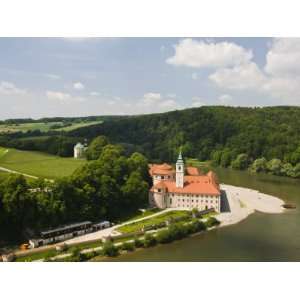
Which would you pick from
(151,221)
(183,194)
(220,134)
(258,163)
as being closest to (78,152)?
(183,194)

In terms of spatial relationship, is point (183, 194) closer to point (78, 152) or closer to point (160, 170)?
point (160, 170)

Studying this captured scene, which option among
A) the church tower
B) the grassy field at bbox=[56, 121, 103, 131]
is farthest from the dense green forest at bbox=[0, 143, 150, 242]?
the grassy field at bbox=[56, 121, 103, 131]

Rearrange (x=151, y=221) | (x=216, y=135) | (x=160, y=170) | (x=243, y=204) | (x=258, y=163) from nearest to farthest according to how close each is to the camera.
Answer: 1. (x=151, y=221)
2. (x=243, y=204)
3. (x=160, y=170)
4. (x=258, y=163)
5. (x=216, y=135)

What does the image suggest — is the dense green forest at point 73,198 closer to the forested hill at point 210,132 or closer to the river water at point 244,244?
the river water at point 244,244

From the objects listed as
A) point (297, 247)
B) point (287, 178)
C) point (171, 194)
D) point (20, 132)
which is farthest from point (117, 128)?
point (297, 247)

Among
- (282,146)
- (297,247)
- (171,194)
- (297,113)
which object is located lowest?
(297,247)

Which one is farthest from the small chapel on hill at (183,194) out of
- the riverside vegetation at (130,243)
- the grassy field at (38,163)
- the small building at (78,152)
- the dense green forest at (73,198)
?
the small building at (78,152)

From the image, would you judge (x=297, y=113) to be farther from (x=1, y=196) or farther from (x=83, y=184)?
(x=1, y=196)

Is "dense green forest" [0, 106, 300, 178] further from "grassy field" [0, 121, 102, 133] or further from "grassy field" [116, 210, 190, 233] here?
"grassy field" [116, 210, 190, 233]
